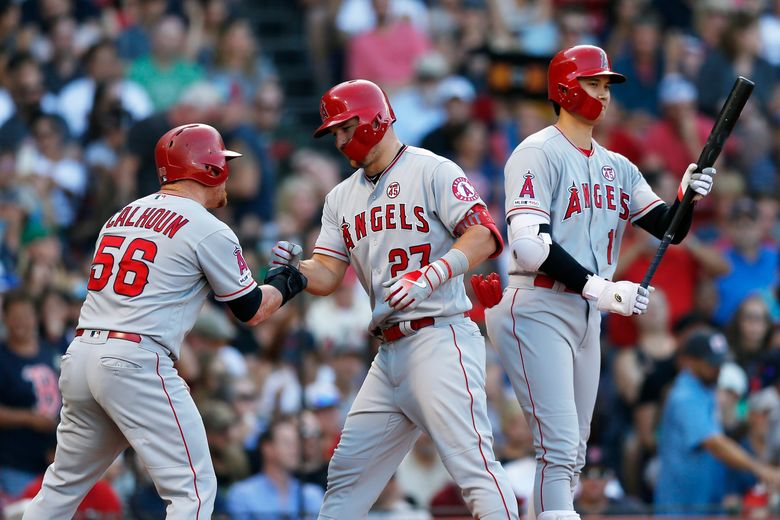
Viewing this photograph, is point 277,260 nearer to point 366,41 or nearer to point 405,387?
point 405,387

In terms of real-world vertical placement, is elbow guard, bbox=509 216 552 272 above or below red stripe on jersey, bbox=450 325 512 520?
above

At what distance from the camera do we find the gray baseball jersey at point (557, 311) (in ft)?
21.2

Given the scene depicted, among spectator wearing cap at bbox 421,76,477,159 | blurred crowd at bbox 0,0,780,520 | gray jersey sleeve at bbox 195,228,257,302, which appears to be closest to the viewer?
gray jersey sleeve at bbox 195,228,257,302

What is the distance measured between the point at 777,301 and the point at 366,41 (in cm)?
453

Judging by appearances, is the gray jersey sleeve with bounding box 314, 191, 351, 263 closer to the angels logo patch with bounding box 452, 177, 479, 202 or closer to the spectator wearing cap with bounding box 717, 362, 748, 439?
the angels logo patch with bounding box 452, 177, 479, 202

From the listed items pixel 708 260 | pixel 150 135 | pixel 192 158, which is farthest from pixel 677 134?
pixel 192 158

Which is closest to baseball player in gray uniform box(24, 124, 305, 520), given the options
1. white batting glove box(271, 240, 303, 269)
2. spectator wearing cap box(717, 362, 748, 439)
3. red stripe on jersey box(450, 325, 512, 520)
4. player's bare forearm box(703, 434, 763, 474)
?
white batting glove box(271, 240, 303, 269)

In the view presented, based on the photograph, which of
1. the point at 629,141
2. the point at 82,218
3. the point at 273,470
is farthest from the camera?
the point at 629,141

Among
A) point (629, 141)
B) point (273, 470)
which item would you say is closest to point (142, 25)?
point (629, 141)

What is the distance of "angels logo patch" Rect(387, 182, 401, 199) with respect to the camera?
6531 mm

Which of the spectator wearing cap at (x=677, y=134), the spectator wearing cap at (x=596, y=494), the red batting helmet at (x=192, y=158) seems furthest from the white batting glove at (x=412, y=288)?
the spectator wearing cap at (x=677, y=134)

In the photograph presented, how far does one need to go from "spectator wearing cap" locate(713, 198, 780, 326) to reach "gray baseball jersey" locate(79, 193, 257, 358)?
22.2 feet

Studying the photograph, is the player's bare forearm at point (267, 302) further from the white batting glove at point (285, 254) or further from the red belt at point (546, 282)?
the red belt at point (546, 282)

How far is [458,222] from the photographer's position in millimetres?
6426
